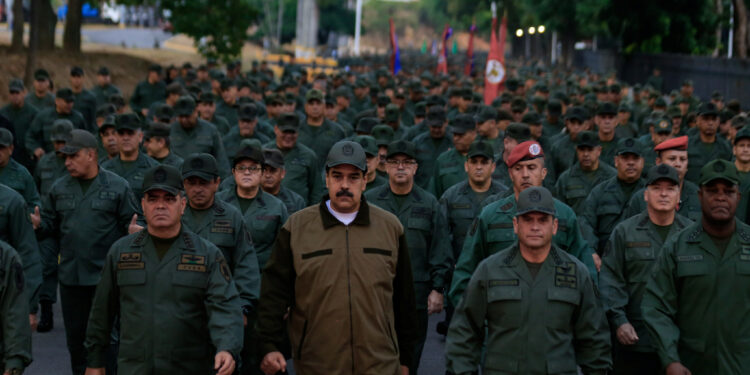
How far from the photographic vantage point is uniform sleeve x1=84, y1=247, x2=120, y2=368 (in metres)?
6.06

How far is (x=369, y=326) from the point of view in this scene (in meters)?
5.91

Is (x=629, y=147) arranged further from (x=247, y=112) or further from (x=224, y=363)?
(x=247, y=112)

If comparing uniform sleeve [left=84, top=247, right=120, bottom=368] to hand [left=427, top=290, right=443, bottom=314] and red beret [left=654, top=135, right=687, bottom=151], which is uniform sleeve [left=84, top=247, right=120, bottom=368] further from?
red beret [left=654, top=135, right=687, bottom=151]

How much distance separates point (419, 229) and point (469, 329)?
262cm

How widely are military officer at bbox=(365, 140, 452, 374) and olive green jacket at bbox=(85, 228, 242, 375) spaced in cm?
221

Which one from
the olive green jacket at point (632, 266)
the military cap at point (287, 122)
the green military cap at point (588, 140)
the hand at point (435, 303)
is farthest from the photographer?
the military cap at point (287, 122)

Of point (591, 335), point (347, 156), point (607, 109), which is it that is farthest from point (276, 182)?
point (607, 109)

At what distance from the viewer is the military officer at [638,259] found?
7328 millimetres

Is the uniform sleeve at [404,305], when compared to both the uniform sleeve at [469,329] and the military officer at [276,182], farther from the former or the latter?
the military officer at [276,182]

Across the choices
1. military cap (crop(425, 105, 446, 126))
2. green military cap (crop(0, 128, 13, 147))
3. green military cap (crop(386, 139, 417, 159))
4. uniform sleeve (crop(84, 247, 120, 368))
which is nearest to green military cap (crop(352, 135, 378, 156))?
green military cap (crop(386, 139, 417, 159))

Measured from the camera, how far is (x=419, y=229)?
8.51 m

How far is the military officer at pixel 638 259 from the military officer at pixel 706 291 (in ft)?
1.81

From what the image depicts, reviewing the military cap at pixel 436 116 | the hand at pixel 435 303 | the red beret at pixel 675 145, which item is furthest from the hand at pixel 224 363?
the military cap at pixel 436 116

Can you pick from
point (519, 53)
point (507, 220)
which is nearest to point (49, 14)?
point (507, 220)
